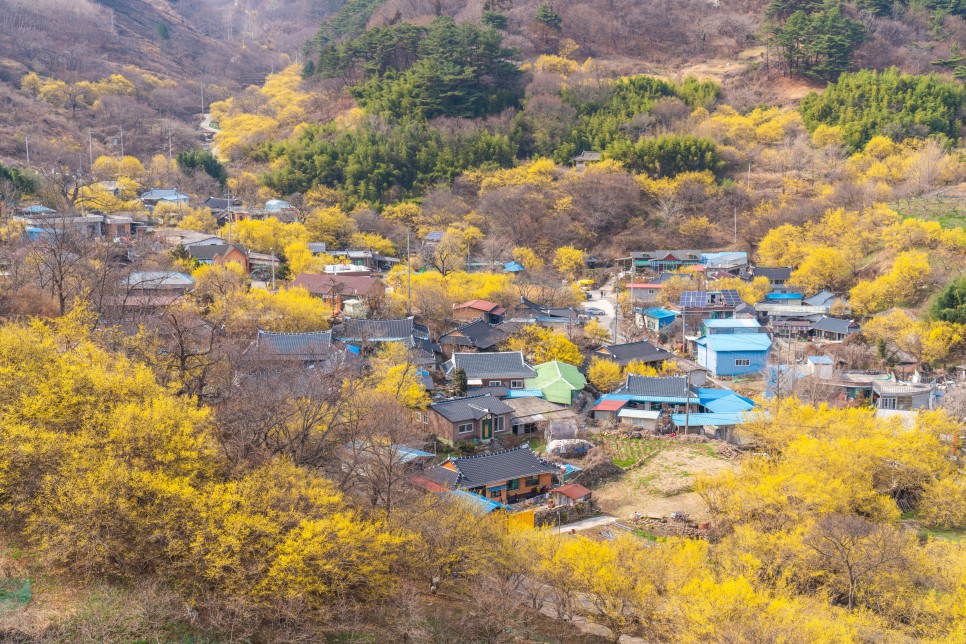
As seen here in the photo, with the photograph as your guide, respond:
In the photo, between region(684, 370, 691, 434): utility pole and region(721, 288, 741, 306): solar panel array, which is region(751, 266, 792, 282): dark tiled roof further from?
region(684, 370, 691, 434): utility pole

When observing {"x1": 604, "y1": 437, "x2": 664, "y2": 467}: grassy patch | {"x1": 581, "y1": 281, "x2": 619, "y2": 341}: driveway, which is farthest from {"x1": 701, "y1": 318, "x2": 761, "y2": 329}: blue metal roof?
{"x1": 604, "y1": 437, "x2": 664, "y2": 467}: grassy patch

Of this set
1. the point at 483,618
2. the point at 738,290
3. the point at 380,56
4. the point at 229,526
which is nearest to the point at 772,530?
the point at 483,618

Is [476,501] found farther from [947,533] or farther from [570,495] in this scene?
[947,533]

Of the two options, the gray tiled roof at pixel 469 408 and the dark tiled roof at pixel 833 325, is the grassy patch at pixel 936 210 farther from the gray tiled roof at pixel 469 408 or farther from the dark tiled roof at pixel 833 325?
the gray tiled roof at pixel 469 408

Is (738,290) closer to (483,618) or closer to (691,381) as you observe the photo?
(691,381)


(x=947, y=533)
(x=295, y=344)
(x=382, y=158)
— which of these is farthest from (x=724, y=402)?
(x=382, y=158)

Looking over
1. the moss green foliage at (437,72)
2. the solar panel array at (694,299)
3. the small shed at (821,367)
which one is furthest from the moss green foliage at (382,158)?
the small shed at (821,367)
